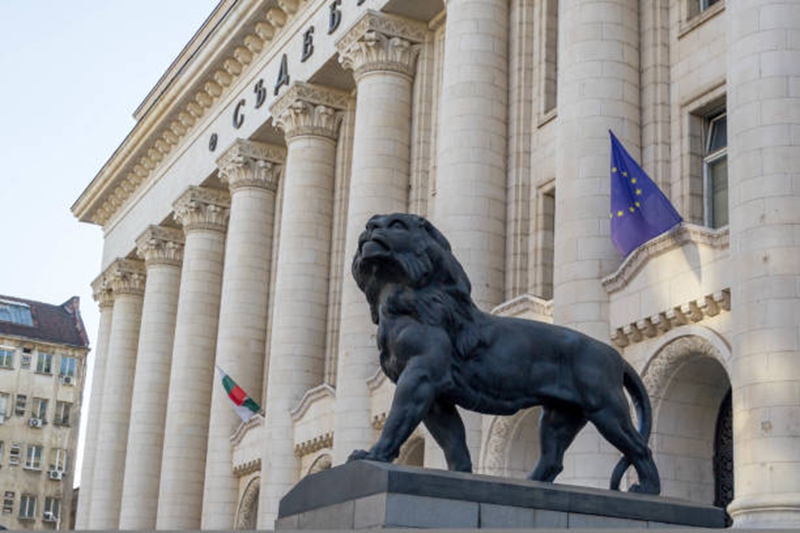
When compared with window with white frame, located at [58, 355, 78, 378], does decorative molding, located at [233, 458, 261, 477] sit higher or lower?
lower

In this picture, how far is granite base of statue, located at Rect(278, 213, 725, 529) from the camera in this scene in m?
12.6

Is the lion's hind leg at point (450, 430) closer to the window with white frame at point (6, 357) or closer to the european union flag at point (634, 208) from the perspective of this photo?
the european union flag at point (634, 208)

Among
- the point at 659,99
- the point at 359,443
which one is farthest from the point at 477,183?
the point at 359,443

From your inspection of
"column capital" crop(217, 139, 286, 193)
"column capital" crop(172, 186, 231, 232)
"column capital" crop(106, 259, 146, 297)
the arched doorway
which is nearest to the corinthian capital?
"column capital" crop(172, 186, 231, 232)

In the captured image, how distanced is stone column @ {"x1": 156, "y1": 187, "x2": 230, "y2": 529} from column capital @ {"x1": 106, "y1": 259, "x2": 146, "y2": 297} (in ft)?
28.5

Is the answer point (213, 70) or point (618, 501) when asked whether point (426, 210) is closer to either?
point (213, 70)

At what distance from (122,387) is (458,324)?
43724 mm

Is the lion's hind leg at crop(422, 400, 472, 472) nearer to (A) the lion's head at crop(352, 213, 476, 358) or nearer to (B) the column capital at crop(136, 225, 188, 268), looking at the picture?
(A) the lion's head at crop(352, 213, 476, 358)

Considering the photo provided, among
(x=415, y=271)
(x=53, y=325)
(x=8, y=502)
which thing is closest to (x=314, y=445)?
(x=415, y=271)

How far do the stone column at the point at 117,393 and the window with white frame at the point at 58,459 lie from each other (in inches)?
1330

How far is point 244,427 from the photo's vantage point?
41156 millimetres

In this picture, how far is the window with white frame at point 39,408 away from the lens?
90750mm

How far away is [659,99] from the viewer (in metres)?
26.7

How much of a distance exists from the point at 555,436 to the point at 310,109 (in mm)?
27895
